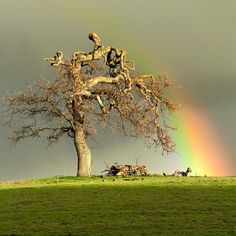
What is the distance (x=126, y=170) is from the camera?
5241 centimetres

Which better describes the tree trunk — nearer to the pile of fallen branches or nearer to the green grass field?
the pile of fallen branches

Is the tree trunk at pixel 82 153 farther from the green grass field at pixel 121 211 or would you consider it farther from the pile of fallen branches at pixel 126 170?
the green grass field at pixel 121 211

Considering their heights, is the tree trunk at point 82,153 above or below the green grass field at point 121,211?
above

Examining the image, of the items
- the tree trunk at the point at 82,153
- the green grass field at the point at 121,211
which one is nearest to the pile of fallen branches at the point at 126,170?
the tree trunk at the point at 82,153

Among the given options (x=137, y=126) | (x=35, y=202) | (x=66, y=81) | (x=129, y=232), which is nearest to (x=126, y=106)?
(x=137, y=126)

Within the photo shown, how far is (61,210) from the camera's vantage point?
23.8 metres

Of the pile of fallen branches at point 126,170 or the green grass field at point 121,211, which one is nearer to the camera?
the green grass field at point 121,211

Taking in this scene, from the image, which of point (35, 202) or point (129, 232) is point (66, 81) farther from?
point (129, 232)

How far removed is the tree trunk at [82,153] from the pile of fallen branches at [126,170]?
2201 mm

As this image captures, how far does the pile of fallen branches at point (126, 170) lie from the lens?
5200 cm

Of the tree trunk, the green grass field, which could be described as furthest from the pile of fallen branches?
the green grass field

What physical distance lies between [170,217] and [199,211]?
5.50ft

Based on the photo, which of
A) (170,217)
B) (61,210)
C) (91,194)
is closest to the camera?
(170,217)

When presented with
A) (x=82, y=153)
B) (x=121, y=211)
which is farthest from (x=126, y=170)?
(x=121, y=211)
